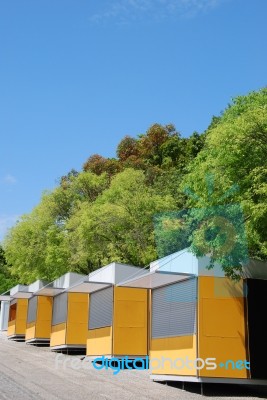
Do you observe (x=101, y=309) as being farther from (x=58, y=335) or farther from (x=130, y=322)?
(x=58, y=335)

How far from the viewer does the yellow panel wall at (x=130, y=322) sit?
17.1 m

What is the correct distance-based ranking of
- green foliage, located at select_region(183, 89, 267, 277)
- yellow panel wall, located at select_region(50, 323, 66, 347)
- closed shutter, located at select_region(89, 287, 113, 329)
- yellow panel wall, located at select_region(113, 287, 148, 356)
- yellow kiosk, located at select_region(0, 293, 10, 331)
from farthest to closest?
1. yellow kiosk, located at select_region(0, 293, 10, 331)
2. yellow panel wall, located at select_region(50, 323, 66, 347)
3. closed shutter, located at select_region(89, 287, 113, 329)
4. yellow panel wall, located at select_region(113, 287, 148, 356)
5. green foliage, located at select_region(183, 89, 267, 277)

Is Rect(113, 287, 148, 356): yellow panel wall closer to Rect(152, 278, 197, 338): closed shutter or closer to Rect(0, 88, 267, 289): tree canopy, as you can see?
Rect(152, 278, 197, 338): closed shutter

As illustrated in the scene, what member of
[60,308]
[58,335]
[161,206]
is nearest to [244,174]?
[161,206]

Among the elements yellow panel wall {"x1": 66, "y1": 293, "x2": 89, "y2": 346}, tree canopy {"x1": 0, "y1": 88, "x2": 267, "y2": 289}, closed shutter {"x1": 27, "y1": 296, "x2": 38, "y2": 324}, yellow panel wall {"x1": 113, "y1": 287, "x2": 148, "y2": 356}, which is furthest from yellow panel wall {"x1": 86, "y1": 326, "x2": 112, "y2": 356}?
closed shutter {"x1": 27, "y1": 296, "x2": 38, "y2": 324}

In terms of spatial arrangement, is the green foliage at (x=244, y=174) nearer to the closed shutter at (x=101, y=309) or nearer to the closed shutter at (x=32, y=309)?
the closed shutter at (x=101, y=309)

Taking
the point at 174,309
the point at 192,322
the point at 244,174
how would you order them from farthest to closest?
1. the point at 174,309
2. the point at 192,322
3. the point at 244,174

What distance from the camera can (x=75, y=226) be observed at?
30547mm

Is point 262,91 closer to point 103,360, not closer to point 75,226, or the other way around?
point 103,360

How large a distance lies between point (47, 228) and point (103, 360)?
1788 centimetres

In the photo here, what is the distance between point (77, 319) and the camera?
2212 cm

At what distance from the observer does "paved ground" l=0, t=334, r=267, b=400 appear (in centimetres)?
1070

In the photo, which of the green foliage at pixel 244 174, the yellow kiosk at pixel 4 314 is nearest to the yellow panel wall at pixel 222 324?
the green foliage at pixel 244 174

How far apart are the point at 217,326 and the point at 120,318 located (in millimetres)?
5962
